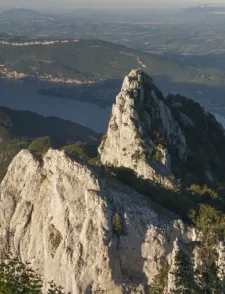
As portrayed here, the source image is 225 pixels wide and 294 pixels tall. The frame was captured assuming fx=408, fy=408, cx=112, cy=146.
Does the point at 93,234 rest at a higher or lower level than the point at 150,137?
lower

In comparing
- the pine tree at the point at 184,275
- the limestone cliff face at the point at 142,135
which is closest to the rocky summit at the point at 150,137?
the limestone cliff face at the point at 142,135

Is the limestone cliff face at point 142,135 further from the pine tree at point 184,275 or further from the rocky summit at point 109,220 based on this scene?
the pine tree at point 184,275

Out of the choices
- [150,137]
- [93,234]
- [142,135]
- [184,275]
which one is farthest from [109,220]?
[150,137]

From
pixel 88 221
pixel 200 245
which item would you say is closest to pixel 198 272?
pixel 200 245

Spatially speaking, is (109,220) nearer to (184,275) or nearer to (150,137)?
(184,275)

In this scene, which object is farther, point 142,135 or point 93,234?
point 142,135

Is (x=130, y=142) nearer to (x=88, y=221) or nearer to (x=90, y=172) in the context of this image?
(x=90, y=172)
